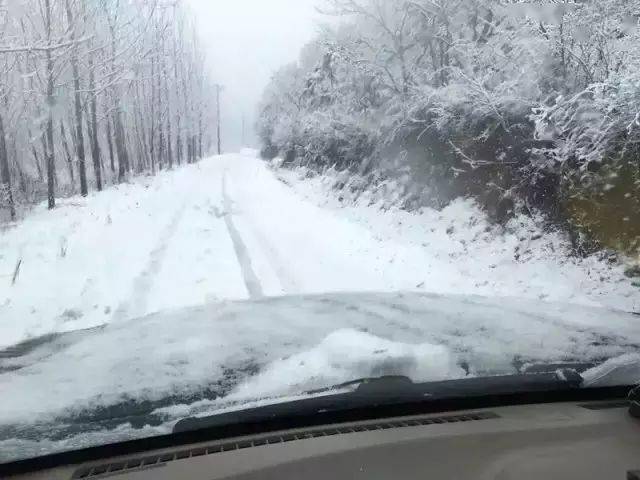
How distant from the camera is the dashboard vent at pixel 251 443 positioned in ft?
7.82

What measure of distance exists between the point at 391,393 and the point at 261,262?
674 cm

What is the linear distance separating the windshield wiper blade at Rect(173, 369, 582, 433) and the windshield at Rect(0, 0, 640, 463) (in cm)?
4

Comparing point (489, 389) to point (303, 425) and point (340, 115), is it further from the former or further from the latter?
point (340, 115)

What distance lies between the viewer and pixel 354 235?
12.4m

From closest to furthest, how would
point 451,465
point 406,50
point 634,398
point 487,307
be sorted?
point 451,465
point 634,398
point 487,307
point 406,50

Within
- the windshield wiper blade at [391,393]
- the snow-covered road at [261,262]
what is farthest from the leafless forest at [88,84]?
the windshield wiper blade at [391,393]

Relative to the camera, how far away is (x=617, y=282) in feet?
25.1

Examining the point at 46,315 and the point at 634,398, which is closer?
the point at 634,398

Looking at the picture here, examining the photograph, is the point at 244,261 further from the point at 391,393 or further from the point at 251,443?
the point at 251,443

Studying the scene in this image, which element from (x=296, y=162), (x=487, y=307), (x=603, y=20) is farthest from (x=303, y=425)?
(x=296, y=162)

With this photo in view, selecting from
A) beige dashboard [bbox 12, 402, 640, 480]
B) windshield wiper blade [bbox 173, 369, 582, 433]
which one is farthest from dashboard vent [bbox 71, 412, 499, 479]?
windshield wiper blade [bbox 173, 369, 582, 433]

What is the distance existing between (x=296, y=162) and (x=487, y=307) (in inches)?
702

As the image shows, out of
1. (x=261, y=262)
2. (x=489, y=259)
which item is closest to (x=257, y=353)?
(x=261, y=262)

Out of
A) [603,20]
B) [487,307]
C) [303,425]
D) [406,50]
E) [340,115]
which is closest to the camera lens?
[303,425]
